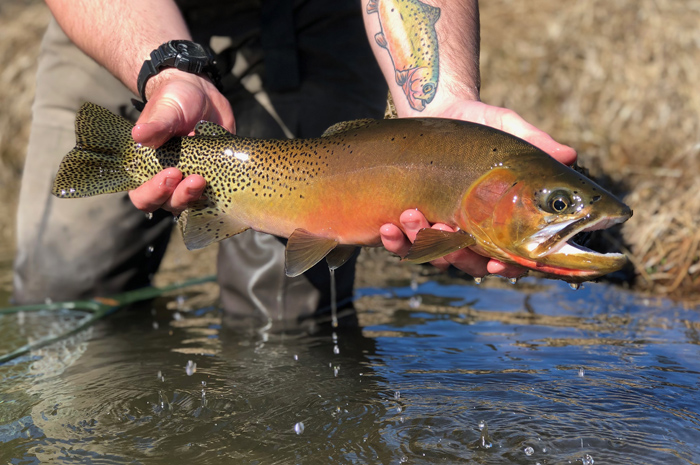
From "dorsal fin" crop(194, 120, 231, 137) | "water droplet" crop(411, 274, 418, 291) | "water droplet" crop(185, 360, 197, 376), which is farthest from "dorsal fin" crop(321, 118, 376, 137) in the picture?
A: "water droplet" crop(411, 274, 418, 291)

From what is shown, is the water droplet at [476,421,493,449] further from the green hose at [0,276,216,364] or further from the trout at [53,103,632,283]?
the green hose at [0,276,216,364]

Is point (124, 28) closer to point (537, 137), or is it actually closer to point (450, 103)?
point (450, 103)

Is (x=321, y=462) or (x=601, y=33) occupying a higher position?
(x=601, y=33)

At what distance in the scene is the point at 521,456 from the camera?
2176 mm

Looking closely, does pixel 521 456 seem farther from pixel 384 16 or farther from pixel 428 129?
pixel 384 16

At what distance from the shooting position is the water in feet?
7.41

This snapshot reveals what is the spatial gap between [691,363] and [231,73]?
8.59 ft

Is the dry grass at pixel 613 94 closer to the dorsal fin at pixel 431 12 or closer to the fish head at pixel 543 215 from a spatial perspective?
the dorsal fin at pixel 431 12

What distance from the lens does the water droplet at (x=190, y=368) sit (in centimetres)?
300

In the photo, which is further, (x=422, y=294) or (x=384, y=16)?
(x=422, y=294)

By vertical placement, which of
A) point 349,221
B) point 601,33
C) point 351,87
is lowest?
point 349,221

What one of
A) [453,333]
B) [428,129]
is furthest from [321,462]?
[453,333]

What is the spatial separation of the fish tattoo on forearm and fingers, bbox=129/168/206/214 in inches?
35.1

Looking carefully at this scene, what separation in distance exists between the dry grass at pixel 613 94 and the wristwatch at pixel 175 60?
9.49 ft
